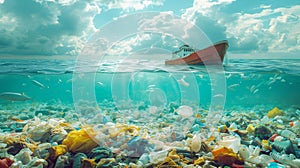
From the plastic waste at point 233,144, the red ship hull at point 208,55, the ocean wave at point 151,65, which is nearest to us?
the plastic waste at point 233,144

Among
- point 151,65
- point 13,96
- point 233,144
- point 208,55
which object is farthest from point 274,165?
point 151,65

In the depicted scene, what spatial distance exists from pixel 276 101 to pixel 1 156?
38.2 metres

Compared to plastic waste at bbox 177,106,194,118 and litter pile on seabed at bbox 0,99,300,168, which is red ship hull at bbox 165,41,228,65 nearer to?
plastic waste at bbox 177,106,194,118

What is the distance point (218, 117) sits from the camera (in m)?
3.92

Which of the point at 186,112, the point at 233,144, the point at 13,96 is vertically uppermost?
the point at 13,96

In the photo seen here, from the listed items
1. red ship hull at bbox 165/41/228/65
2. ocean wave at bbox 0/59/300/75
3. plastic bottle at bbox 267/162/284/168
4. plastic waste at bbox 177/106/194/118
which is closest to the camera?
plastic bottle at bbox 267/162/284/168

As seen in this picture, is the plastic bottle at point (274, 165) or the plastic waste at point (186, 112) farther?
the plastic waste at point (186, 112)

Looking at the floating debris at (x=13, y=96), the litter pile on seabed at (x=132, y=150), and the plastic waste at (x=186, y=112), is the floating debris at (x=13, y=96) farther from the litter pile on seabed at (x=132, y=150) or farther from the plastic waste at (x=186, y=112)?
the plastic waste at (x=186, y=112)

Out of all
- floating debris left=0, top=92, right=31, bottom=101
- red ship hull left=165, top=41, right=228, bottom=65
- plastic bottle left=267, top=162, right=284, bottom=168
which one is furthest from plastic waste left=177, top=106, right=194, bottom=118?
floating debris left=0, top=92, right=31, bottom=101

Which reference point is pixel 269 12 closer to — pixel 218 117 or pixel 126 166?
pixel 218 117

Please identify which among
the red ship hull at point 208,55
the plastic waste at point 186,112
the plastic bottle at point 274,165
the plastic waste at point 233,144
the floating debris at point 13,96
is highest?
the red ship hull at point 208,55

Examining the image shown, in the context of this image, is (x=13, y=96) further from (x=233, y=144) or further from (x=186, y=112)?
(x=233, y=144)

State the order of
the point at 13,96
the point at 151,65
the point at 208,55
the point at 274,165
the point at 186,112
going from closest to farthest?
the point at 274,165, the point at 186,112, the point at 208,55, the point at 13,96, the point at 151,65

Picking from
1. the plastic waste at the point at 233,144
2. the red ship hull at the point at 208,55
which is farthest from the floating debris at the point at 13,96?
the plastic waste at the point at 233,144
